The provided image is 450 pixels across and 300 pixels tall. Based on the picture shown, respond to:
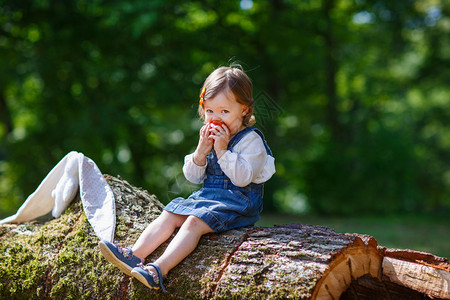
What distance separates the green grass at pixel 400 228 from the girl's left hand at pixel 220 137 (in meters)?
4.72

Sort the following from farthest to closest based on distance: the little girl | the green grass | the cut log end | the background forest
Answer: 1. the background forest
2. the green grass
3. the little girl
4. the cut log end

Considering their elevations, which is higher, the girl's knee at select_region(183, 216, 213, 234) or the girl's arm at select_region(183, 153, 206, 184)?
the girl's arm at select_region(183, 153, 206, 184)

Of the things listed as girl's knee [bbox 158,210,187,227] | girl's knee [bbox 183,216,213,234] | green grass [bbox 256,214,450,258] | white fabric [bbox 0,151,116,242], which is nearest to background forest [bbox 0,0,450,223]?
green grass [bbox 256,214,450,258]

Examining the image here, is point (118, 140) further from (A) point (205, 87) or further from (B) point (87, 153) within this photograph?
(A) point (205, 87)

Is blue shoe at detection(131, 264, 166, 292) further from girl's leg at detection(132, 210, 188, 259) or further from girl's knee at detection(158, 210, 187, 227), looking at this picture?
girl's knee at detection(158, 210, 187, 227)

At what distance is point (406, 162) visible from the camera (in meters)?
11.5

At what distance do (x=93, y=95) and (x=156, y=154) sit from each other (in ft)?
7.23

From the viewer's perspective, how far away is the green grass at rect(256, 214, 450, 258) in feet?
23.5

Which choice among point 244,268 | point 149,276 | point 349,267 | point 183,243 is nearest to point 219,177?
point 183,243

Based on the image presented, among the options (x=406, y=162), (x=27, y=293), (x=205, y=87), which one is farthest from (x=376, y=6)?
(x=27, y=293)

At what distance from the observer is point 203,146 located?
2918 mm

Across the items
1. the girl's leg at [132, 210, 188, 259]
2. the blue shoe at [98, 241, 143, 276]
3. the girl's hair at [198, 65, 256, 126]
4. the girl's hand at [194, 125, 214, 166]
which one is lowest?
the blue shoe at [98, 241, 143, 276]

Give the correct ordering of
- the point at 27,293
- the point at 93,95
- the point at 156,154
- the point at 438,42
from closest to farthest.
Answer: the point at 27,293 < the point at 93,95 < the point at 156,154 < the point at 438,42

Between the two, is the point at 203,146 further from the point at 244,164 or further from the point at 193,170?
the point at 244,164
